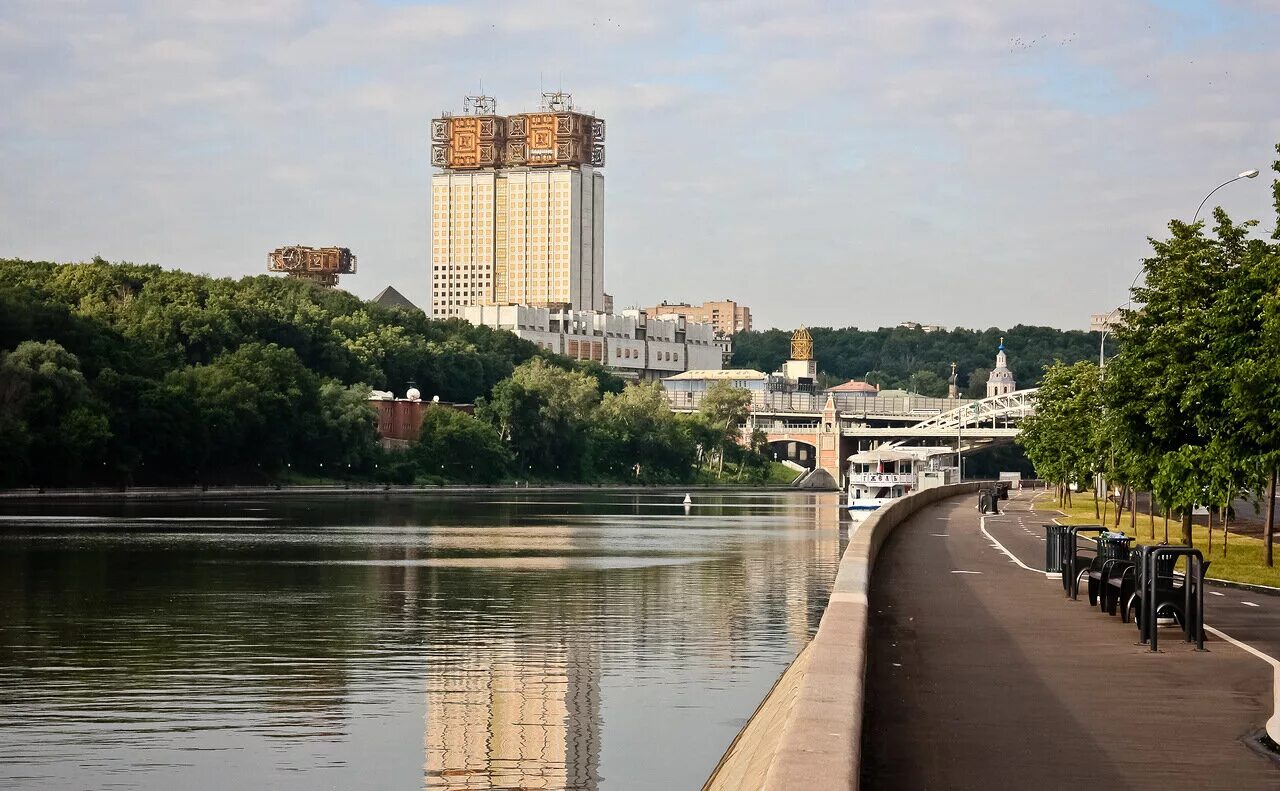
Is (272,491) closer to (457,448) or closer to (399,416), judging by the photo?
(399,416)

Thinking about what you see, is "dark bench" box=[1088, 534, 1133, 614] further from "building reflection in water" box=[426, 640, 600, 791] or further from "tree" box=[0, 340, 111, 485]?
"tree" box=[0, 340, 111, 485]

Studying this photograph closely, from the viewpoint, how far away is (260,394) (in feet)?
400

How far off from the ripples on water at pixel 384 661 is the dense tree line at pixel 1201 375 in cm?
803

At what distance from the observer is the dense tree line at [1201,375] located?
34000 mm

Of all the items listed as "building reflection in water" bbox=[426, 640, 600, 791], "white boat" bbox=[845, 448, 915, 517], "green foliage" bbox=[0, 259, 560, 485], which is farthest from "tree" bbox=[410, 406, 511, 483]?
"building reflection in water" bbox=[426, 640, 600, 791]

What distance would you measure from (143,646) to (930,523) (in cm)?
4120

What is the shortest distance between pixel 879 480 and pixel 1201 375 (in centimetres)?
6211

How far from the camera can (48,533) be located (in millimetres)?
62000

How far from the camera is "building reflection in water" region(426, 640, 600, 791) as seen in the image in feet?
54.6

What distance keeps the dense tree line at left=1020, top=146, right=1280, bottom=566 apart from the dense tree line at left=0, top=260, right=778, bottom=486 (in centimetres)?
7061

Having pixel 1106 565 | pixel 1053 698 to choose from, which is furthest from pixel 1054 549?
pixel 1053 698

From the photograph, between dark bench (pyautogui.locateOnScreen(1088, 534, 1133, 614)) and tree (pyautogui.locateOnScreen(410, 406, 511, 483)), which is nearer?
dark bench (pyautogui.locateOnScreen(1088, 534, 1133, 614))

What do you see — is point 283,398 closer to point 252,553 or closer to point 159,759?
point 252,553

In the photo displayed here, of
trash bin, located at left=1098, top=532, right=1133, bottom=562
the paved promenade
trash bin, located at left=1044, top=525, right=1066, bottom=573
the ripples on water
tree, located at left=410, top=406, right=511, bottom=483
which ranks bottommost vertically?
the ripples on water
